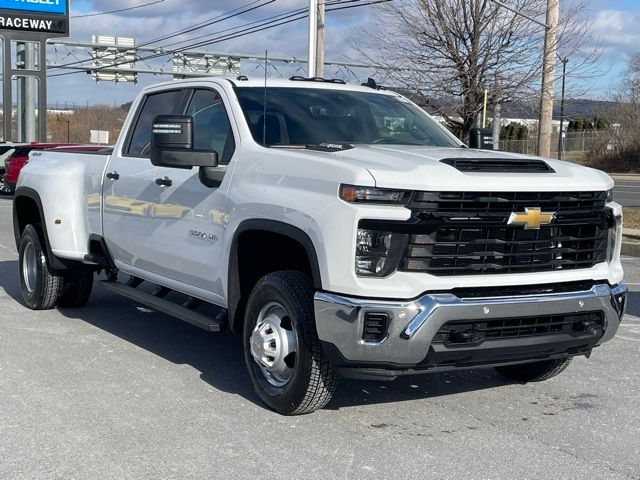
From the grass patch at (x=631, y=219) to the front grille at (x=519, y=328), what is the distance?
1163cm

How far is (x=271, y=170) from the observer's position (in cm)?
527

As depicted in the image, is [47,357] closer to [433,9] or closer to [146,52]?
[433,9]

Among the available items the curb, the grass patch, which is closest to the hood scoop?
the curb

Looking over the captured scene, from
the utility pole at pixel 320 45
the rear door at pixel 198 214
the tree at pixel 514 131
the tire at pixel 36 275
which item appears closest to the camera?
the rear door at pixel 198 214

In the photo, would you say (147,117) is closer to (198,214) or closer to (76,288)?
(198,214)

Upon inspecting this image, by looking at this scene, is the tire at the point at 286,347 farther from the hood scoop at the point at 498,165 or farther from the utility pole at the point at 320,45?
the utility pole at the point at 320,45

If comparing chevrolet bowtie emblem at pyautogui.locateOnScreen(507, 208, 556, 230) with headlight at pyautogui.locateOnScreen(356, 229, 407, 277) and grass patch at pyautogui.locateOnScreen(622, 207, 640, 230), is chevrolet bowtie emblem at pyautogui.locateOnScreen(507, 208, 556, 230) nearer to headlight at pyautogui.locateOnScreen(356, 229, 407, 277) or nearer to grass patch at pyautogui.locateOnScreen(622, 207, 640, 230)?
headlight at pyautogui.locateOnScreen(356, 229, 407, 277)

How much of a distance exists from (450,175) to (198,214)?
1.93m

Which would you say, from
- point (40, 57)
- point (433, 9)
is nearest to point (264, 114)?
point (433, 9)

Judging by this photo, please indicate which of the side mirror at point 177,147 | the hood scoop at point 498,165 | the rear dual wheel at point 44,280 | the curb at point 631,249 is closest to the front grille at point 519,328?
the hood scoop at point 498,165

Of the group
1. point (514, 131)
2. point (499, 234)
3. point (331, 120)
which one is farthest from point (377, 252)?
point (514, 131)

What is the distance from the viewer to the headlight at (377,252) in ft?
15.1

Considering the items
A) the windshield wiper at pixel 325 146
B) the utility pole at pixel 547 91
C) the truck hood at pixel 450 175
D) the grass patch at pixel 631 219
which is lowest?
the grass patch at pixel 631 219

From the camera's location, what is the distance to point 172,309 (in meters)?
6.21
